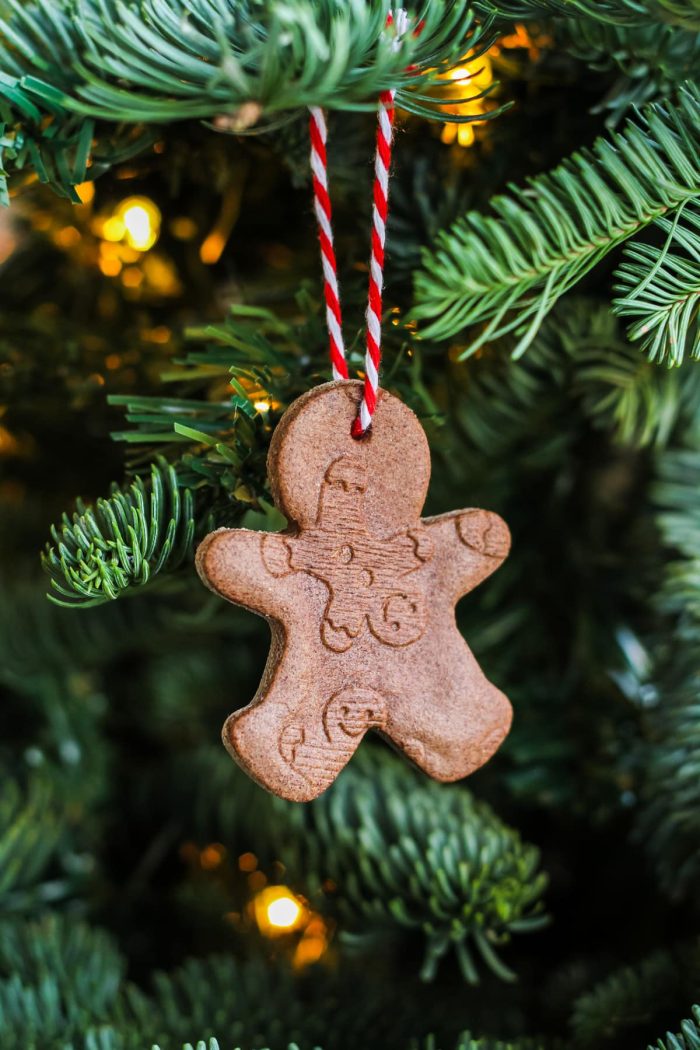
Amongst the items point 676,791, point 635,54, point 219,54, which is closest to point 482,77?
point 635,54

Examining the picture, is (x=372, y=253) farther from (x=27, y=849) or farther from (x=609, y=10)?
(x=27, y=849)

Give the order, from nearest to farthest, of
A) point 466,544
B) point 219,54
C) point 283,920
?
point 219,54 < point 466,544 < point 283,920

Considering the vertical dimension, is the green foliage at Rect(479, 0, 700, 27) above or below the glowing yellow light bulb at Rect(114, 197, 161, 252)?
below

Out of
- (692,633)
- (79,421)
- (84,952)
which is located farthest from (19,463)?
(692,633)

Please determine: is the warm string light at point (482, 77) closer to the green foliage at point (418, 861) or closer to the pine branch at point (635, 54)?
the pine branch at point (635, 54)

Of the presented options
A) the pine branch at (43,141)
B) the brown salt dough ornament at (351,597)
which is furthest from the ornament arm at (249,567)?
the pine branch at (43,141)

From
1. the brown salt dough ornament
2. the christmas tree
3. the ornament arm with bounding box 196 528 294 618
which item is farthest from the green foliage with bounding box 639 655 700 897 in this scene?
the ornament arm with bounding box 196 528 294 618

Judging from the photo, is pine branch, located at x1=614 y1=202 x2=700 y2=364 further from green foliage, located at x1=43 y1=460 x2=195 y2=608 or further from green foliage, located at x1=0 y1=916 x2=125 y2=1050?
green foliage, located at x1=0 y1=916 x2=125 y2=1050
